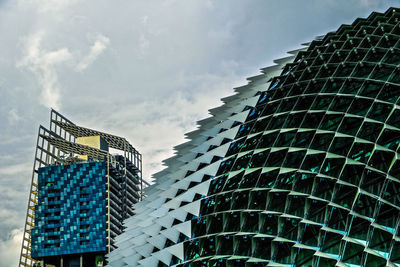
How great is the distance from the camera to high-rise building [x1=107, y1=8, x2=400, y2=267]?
42.0m

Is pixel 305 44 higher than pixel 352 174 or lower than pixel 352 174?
higher

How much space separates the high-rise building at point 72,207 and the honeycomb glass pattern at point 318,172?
116740 mm

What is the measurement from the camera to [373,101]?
151 feet

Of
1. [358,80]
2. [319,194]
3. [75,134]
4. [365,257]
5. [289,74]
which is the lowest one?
[365,257]

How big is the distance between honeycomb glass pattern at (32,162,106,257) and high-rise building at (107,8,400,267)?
106 m

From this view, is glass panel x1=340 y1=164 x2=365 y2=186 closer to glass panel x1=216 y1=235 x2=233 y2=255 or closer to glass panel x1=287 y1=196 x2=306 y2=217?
glass panel x1=287 y1=196 x2=306 y2=217

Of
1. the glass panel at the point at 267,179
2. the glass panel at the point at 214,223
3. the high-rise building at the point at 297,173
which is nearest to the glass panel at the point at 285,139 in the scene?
the high-rise building at the point at 297,173

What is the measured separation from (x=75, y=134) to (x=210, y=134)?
133543mm

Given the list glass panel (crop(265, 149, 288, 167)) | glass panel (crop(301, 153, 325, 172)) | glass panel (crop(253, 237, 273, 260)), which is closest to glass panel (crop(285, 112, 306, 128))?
glass panel (crop(265, 149, 288, 167))

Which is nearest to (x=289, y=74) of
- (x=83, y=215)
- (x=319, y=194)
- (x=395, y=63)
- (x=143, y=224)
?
(x=395, y=63)

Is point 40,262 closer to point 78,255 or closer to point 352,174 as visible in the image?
point 78,255

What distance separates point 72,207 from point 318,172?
130 metres

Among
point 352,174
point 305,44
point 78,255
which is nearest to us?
point 352,174

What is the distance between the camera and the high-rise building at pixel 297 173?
4203 centimetres
